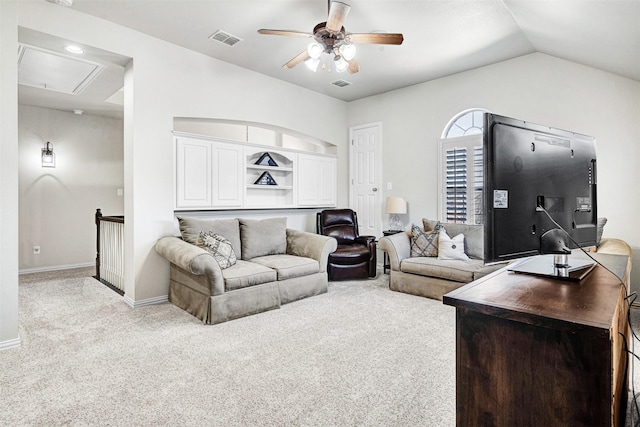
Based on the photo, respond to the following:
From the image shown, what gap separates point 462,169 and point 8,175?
489 centimetres

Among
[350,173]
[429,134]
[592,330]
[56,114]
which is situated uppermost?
[56,114]

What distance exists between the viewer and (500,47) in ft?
12.9

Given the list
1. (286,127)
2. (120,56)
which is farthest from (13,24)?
(286,127)

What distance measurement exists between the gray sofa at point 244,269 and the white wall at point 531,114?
2032mm

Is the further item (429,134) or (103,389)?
(429,134)

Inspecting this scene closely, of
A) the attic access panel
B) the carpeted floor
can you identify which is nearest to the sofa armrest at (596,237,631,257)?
the carpeted floor

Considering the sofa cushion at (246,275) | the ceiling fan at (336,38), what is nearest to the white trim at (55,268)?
the sofa cushion at (246,275)

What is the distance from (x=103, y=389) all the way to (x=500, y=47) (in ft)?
16.1

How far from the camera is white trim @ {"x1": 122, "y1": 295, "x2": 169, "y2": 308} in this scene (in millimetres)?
3636

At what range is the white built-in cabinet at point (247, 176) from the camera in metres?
4.02

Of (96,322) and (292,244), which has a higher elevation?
(292,244)

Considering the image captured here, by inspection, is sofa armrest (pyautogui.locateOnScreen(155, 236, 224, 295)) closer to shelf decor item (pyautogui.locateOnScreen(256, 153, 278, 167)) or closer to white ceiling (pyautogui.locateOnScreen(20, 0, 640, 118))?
shelf decor item (pyautogui.locateOnScreen(256, 153, 278, 167))

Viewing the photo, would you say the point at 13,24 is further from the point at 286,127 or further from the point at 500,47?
the point at 500,47

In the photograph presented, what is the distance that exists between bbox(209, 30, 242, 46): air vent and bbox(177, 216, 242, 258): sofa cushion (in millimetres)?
2003
